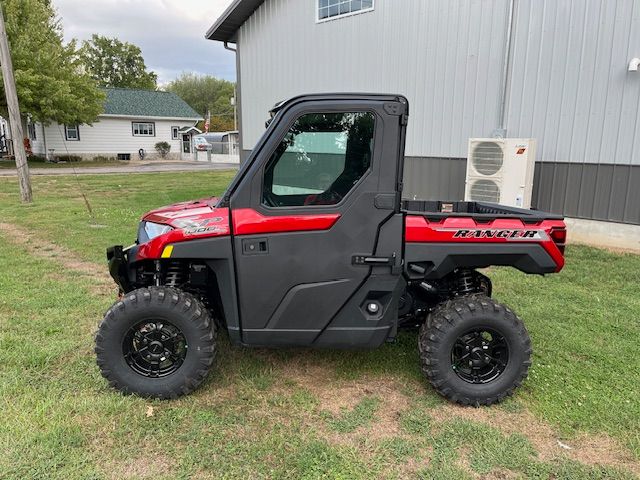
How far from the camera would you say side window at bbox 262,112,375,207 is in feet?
10.0

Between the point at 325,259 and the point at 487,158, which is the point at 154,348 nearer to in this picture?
the point at 325,259

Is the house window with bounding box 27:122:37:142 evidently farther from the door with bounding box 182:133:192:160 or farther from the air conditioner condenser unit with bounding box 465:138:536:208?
the air conditioner condenser unit with bounding box 465:138:536:208

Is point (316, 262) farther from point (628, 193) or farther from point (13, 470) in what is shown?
point (628, 193)

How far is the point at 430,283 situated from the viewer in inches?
144

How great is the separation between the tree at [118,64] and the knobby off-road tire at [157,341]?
61.7m

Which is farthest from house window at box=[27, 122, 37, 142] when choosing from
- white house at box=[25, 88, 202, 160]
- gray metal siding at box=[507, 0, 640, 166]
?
gray metal siding at box=[507, 0, 640, 166]

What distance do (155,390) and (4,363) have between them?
138cm

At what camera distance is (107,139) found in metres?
34.4

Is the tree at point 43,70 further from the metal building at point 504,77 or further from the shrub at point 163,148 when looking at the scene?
the metal building at point 504,77

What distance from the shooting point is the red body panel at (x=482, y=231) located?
10.4ft

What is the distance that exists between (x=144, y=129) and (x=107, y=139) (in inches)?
122

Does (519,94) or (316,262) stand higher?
(519,94)

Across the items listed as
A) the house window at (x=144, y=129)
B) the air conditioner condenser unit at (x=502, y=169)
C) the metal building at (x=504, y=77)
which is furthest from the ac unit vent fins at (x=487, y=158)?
the house window at (x=144, y=129)

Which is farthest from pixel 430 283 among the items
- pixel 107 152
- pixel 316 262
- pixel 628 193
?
pixel 107 152
